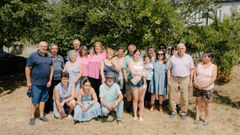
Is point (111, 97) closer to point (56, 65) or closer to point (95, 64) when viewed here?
point (95, 64)

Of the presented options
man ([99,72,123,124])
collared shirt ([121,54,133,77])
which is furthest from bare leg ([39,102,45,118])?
collared shirt ([121,54,133,77])

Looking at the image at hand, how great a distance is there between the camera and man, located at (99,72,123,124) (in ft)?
26.7

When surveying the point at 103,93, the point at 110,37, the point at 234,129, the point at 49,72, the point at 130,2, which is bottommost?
the point at 234,129

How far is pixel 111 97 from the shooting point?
820 cm

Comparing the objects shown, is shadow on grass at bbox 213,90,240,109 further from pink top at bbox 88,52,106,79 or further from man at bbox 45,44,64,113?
man at bbox 45,44,64,113

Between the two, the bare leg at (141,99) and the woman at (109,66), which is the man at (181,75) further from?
the woman at (109,66)

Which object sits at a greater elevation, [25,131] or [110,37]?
[110,37]

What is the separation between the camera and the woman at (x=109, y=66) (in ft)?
27.6

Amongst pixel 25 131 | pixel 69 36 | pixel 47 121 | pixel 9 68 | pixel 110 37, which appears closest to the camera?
pixel 25 131

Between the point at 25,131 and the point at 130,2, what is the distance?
443 centimetres

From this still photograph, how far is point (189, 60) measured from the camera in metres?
8.29

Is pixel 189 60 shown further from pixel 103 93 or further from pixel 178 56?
pixel 103 93

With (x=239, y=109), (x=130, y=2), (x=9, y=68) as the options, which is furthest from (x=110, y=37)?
(x=9, y=68)

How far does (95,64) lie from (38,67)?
1.39 m
